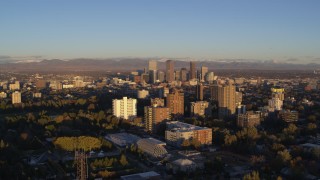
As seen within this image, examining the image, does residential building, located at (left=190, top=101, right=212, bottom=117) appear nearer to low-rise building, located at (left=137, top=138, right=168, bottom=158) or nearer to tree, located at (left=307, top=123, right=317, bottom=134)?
tree, located at (left=307, top=123, right=317, bottom=134)

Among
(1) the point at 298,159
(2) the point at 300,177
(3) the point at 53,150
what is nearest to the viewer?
(2) the point at 300,177

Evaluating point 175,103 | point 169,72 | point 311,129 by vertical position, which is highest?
point 169,72

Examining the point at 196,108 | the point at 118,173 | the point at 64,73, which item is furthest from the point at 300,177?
the point at 64,73

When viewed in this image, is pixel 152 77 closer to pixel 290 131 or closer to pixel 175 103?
pixel 175 103

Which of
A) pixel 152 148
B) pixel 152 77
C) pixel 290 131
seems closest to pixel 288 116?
pixel 290 131

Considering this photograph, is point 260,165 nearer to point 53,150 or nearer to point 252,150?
point 252,150

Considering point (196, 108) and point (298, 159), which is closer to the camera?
point (298, 159)

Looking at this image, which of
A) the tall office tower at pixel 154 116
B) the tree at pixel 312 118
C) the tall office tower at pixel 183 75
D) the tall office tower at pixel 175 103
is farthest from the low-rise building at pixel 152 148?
the tall office tower at pixel 183 75
